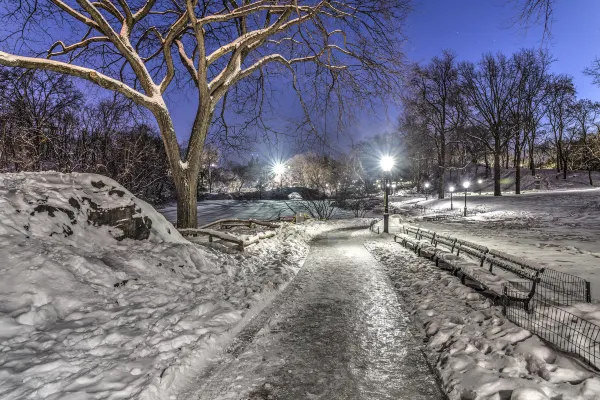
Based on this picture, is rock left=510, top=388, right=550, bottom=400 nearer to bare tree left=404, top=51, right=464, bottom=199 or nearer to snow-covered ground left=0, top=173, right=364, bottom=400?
snow-covered ground left=0, top=173, right=364, bottom=400

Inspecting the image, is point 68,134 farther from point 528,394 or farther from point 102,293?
point 528,394

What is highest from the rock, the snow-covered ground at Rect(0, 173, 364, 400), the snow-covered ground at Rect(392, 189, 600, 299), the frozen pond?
the snow-covered ground at Rect(0, 173, 364, 400)

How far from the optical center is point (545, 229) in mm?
14391

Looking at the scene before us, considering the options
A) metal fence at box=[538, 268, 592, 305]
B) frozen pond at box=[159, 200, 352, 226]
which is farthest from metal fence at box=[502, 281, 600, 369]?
frozen pond at box=[159, 200, 352, 226]

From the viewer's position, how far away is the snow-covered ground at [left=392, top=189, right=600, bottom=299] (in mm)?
8078

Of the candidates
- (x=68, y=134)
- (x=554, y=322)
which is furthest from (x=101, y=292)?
(x=68, y=134)

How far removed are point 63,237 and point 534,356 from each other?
7.57m

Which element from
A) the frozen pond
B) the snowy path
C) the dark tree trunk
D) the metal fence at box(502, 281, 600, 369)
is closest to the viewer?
the snowy path

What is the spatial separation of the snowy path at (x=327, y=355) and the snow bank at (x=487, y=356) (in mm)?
279

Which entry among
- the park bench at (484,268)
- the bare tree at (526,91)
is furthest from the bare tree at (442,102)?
the park bench at (484,268)

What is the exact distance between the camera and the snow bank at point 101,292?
3066mm

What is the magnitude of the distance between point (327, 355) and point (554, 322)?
339 centimetres

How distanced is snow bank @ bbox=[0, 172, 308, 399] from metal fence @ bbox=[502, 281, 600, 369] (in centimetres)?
438

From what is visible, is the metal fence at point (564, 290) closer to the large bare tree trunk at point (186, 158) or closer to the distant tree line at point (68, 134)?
the large bare tree trunk at point (186, 158)
